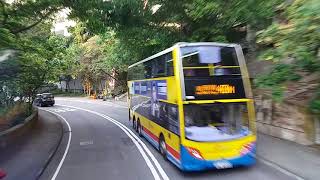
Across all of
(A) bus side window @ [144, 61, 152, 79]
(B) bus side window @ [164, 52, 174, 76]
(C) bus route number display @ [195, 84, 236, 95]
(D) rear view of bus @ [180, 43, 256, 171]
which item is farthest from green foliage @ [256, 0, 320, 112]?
(A) bus side window @ [144, 61, 152, 79]

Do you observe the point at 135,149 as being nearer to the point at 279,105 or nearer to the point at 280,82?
the point at 279,105

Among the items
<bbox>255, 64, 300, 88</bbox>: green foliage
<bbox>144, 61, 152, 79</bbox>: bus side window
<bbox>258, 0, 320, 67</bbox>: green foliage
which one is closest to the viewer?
<bbox>258, 0, 320, 67</bbox>: green foliage

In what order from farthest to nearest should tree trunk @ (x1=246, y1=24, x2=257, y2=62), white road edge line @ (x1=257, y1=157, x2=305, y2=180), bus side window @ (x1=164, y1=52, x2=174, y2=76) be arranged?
1. tree trunk @ (x1=246, y1=24, x2=257, y2=62)
2. bus side window @ (x1=164, y1=52, x2=174, y2=76)
3. white road edge line @ (x1=257, y1=157, x2=305, y2=180)

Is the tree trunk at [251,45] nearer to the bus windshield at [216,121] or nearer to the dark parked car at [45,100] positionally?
the bus windshield at [216,121]

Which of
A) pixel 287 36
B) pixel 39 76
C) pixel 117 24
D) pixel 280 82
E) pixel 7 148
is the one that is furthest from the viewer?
pixel 39 76

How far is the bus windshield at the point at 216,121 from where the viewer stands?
1199 cm

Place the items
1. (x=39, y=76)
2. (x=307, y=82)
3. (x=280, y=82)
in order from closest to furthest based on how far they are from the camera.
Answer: (x=280, y=82) < (x=307, y=82) < (x=39, y=76)

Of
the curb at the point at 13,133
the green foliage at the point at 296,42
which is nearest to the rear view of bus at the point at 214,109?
the green foliage at the point at 296,42

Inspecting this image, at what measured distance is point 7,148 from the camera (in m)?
17.3

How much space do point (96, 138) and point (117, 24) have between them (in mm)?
5619

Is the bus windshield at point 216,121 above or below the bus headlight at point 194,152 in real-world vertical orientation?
above

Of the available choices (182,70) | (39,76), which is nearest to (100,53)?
(39,76)

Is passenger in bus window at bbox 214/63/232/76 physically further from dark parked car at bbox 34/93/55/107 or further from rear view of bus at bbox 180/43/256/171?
dark parked car at bbox 34/93/55/107

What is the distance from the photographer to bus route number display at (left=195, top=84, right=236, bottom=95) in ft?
39.8
